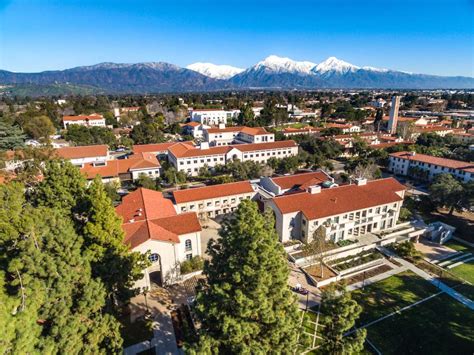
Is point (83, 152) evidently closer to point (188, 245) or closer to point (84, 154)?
point (84, 154)

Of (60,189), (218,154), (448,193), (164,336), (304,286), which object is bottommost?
(304,286)

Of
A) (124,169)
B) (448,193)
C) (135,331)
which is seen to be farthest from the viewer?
(124,169)

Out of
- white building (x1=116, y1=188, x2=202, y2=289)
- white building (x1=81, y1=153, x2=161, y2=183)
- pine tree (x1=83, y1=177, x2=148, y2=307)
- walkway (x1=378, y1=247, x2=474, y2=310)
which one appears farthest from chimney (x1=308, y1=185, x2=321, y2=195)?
white building (x1=81, y1=153, x2=161, y2=183)

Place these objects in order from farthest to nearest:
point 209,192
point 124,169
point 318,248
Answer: point 124,169 < point 209,192 < point 318,248

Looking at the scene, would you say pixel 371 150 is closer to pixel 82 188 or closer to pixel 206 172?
pixel 206 172

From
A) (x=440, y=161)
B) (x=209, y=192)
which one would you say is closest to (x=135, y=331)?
(x=209, y=192)

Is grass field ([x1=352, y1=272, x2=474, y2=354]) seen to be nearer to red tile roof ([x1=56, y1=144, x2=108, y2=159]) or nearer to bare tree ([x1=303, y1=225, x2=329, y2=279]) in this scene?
bare tree ([x1=303, y1=225, x2=329, y2=279])
